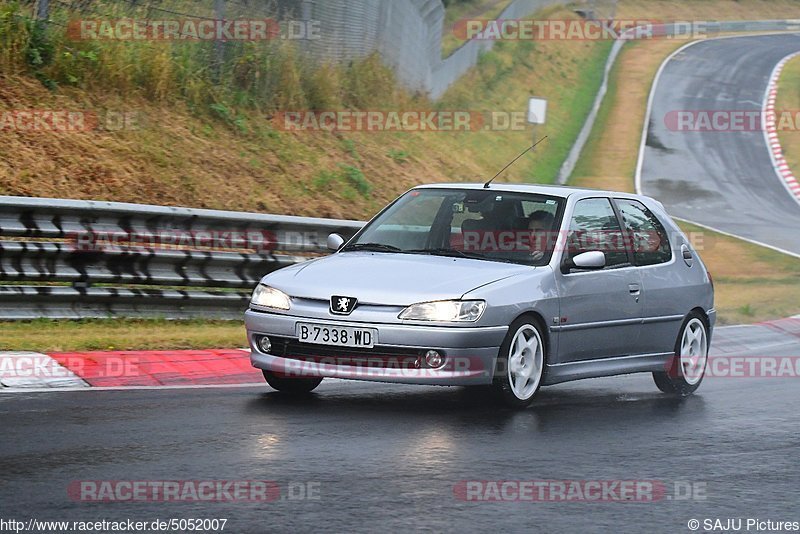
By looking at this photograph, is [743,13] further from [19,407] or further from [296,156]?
[19,407]

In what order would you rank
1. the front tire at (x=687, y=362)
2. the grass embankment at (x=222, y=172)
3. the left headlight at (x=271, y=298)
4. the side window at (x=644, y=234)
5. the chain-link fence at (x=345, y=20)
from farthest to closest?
the chain-link fence at (x=345, y=20) < the grass embankment at (x=222, y=172) < the front tire at (x=687, y=362) < the side window at (x=644, y=234) < the left headlight at (x=271, y=298)

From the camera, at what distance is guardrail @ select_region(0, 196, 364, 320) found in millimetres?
11211

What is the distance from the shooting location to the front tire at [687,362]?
34.3 feet

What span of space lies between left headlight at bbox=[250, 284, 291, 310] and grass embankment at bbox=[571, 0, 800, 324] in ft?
30.6

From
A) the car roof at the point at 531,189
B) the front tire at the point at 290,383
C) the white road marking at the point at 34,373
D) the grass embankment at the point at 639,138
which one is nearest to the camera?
the white road marking at the point at 34,373

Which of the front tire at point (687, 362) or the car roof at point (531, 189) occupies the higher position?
the car roof at point (531, 189)

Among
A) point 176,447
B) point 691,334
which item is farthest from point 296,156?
point 176,447

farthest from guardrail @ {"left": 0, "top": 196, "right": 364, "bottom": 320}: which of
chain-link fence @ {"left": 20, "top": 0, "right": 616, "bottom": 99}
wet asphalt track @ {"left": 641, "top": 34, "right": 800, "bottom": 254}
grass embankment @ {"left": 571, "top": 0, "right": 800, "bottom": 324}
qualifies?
wet asphalt track @ {"left": 641, "top": 34, "right": 800, "bottom": 254}

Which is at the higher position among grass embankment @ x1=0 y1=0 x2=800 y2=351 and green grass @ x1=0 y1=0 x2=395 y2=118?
green grass @ x1=0 y1=0 x2=395 y2=118

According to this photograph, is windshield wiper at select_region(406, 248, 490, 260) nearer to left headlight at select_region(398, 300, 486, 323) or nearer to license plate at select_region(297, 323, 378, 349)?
left headlight at select_region(398, 300, 486, 323)

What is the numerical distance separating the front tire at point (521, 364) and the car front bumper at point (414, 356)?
12cm

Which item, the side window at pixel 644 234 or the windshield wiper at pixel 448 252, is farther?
the side window at pixel 644 234

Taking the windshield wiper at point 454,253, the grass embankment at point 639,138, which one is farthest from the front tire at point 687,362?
the grass embankment at point 639,138

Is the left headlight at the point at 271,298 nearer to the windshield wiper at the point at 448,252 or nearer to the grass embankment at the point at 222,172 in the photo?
the windshield wiper at the point at 448,252
